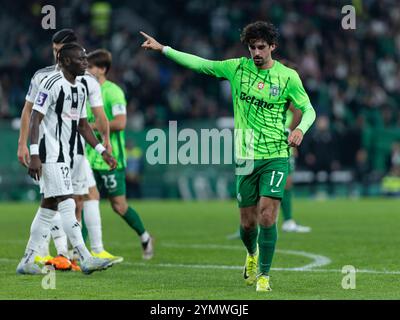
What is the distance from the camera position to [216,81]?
30844mm

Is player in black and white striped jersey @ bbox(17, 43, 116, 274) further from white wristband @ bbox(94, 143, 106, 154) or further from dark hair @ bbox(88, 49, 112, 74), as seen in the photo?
dark hair @ bbox(88, 49, 112, 74)

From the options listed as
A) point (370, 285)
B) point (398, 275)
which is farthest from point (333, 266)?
point (370, 285)

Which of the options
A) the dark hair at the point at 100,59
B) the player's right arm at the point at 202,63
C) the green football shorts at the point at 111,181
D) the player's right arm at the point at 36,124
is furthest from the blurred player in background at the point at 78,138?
the player's right arm at the point at 202,63

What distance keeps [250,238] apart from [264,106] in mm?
1285

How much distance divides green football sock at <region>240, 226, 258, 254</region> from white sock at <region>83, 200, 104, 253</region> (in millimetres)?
2269

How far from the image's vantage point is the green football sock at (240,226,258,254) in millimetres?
9730

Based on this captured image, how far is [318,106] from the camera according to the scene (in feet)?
96.2

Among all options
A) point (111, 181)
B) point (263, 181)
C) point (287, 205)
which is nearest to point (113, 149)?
point (111, 181)

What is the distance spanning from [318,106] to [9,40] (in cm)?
889

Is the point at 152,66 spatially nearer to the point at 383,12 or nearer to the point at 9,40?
the point at 9,40

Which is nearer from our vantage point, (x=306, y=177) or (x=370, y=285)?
(x=370, y=285)

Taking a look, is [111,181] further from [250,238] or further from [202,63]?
[202,63]

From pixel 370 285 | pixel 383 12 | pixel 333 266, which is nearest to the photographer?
pixel 370 285
